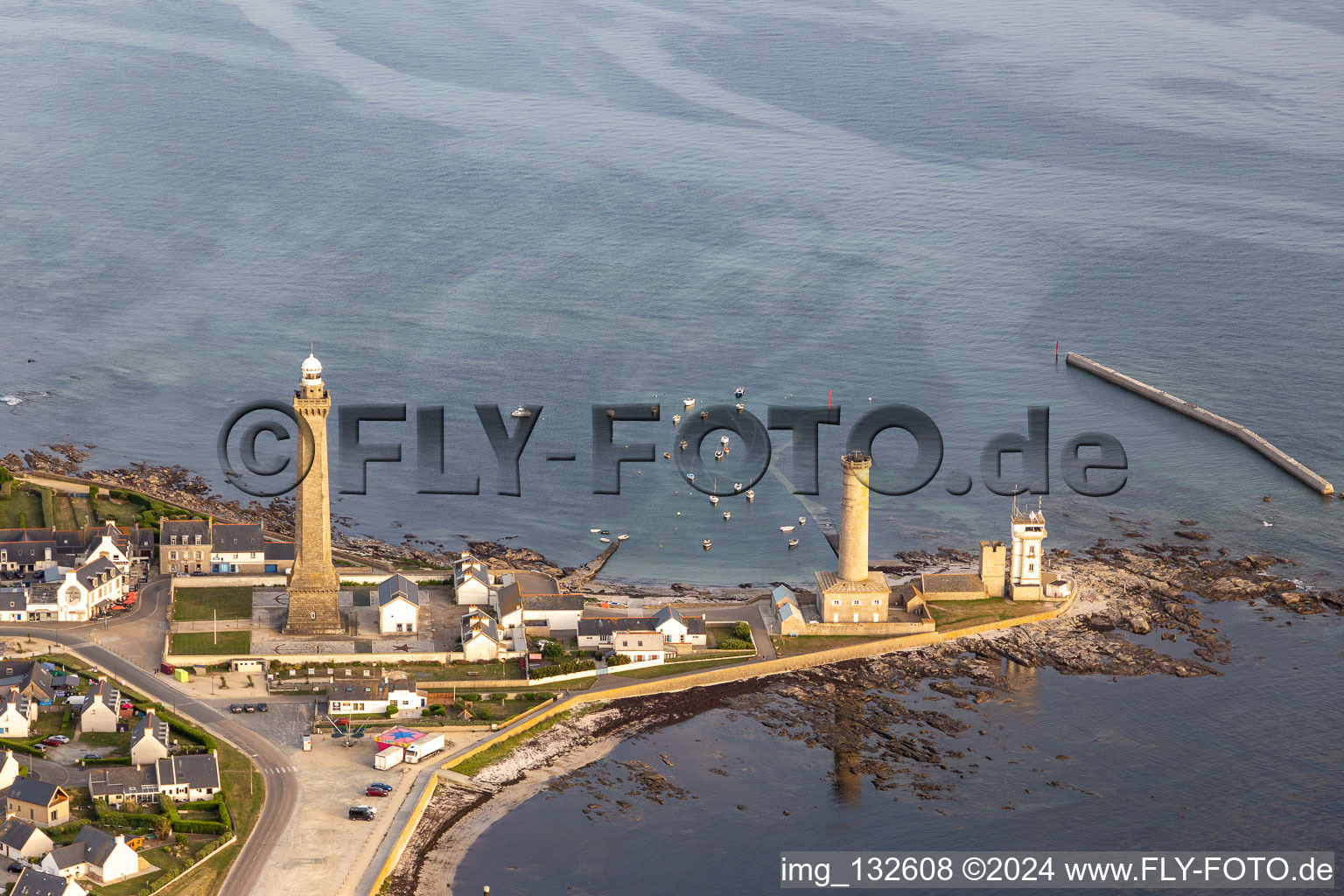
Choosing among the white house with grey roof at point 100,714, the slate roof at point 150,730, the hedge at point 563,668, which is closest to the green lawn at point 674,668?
the hedge at point 563,668

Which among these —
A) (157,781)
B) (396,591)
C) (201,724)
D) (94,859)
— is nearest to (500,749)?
(201,724)

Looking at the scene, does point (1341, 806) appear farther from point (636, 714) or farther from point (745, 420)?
point (745, 420)

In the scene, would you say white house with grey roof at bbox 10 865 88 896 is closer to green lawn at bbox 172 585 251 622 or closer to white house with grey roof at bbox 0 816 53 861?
white house with grey roof at bbox 0 816 53 861

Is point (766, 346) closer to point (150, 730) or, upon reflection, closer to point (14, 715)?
point (150, 730)

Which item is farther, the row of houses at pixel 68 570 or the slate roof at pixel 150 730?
the row of houses at pixel 68 570

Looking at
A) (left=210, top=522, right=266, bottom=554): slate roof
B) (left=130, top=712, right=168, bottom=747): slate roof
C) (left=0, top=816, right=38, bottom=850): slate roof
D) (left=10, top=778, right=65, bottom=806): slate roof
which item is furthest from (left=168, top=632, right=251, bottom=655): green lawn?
(left=0, top=816, right=38, bottom=850): slate roof

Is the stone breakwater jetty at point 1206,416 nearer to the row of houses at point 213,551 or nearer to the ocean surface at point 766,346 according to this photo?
the ocean surface at point 766,346
